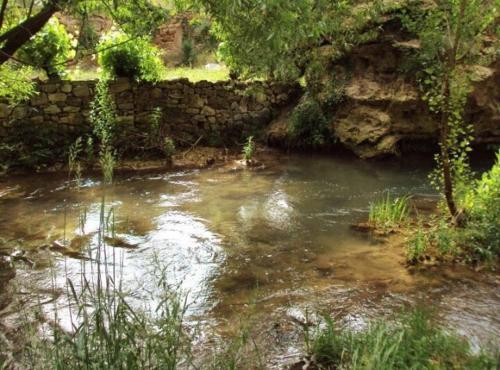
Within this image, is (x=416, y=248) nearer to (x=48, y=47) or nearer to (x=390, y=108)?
(x=390, y=108)

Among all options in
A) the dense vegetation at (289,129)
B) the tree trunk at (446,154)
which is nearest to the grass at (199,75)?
the dense vegetation at (289,129)

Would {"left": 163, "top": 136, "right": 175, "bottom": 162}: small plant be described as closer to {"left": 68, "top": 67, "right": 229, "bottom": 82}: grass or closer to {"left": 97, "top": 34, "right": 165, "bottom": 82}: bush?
{"left": 97, "top": 34, "right": 165, "bottom": 82}: bush

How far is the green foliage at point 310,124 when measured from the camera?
966cm

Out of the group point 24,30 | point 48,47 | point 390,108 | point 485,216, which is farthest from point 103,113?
point 485,216

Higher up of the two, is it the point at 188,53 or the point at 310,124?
the point at 188,53

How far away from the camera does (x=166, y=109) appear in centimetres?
986

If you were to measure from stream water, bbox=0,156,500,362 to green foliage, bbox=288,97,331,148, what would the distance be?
98 cm

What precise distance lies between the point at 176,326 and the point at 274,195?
520 cm

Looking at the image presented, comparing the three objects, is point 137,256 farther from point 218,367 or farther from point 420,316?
point 420,316

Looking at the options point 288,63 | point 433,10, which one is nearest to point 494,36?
point 433,10

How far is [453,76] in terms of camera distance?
5.19 metres

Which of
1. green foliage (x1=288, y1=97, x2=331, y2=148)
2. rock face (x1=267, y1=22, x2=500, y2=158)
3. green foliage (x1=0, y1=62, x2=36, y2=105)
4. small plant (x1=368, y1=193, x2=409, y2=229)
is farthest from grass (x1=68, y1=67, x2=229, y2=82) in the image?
small plant (x1=368, y1=193, x2=409, y2=229)

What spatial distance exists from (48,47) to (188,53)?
6752 mm

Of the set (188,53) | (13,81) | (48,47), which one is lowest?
(13,81)
